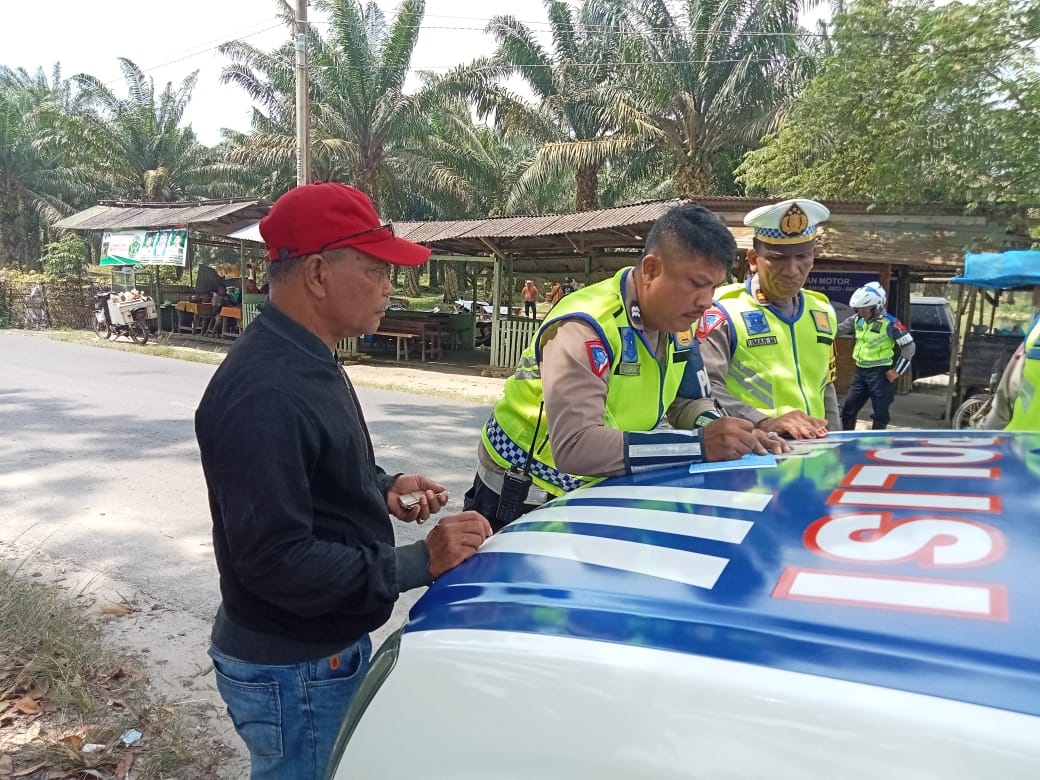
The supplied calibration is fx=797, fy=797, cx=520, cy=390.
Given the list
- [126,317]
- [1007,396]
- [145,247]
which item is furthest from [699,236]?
[145,247]

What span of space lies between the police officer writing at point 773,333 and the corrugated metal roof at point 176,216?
15320 millimetres

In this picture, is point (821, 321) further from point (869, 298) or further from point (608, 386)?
point (869, 298)

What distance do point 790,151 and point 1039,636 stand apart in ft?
42.0

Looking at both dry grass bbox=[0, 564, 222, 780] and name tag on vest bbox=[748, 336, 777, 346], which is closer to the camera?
dry grass bbox=[0, 564, 222, 780]

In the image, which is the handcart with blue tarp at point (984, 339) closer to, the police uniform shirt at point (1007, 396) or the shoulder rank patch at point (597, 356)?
the police uniform shirt at point (1007, 396)

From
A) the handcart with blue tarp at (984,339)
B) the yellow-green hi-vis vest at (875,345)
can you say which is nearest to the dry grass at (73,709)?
the yellow-green hi-vis vest at (875,345)

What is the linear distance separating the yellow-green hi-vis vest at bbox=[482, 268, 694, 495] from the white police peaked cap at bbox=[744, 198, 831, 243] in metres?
0.72

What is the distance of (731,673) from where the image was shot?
906mm

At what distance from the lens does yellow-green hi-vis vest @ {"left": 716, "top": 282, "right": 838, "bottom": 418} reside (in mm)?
2844

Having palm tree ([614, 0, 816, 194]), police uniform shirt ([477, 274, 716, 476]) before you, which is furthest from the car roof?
palm tree ([614, 0, 816, 194])

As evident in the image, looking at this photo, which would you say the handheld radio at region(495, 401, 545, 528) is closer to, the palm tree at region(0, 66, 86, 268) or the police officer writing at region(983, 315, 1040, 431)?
the police officer writing at region(983, 315, 1040, 431)

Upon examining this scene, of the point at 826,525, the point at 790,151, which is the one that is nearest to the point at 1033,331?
the point at 826,525

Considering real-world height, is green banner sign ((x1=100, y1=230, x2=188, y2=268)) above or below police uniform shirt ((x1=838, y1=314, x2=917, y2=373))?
above

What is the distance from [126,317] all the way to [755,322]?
1797cm
